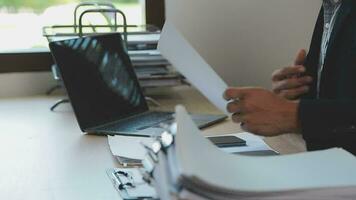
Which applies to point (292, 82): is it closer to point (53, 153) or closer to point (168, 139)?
point (53, 153)

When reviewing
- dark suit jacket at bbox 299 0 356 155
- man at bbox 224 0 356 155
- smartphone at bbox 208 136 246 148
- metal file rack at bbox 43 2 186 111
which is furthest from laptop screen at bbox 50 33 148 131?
dark suit jacket at bbox 299 0 356 155

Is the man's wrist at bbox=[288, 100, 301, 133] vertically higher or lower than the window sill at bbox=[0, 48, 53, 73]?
higher

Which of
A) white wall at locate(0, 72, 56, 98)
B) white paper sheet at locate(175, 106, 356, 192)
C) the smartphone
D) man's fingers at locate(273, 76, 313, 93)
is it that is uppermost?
white paper sheet at locate(175, 106, 356, 192)

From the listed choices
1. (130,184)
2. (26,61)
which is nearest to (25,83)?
(26,61)

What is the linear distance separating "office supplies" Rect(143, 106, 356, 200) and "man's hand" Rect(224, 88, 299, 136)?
0.17 m

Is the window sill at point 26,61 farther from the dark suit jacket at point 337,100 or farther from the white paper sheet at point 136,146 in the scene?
the dark suit jacket at point 337,100

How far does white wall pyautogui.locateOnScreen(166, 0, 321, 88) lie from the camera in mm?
1906

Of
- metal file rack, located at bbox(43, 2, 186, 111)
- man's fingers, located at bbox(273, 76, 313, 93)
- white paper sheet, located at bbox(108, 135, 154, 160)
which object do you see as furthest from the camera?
metal file rack, located at bbox(43, 2, 186, 111)

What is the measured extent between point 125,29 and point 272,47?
1.65 ft

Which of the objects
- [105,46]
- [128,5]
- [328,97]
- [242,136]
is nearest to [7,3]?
[128,5]

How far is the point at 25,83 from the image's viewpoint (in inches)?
76.4

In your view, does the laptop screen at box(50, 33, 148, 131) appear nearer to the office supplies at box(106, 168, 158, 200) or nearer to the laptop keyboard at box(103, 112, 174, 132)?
the laptop keyboard at box(103, 112, 174, 132)

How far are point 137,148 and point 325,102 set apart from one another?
423mm

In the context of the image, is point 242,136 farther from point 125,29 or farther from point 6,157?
point 125,29
